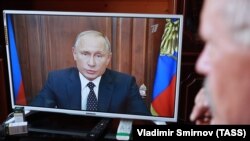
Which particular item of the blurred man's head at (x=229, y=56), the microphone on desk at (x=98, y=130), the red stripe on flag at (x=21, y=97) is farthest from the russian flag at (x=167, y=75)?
the blurred man's head at (x=229, y=56)

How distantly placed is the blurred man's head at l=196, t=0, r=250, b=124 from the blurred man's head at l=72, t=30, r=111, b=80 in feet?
3.78

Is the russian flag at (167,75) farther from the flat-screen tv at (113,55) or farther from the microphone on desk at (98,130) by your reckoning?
the microphone on desk at (98,130)

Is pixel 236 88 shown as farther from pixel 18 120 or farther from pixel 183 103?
pixel 183 103

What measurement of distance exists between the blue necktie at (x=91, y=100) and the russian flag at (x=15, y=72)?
445mm

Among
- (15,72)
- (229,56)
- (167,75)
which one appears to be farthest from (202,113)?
(15,72)

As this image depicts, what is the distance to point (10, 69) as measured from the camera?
1.64 m

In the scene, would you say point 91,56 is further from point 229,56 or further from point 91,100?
point 229,56

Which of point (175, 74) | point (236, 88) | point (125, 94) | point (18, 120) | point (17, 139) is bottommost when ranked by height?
point (17, 139)

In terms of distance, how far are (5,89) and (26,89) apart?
1.60 ft

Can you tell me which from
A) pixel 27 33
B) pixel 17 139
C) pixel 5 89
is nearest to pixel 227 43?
pixel 27 33

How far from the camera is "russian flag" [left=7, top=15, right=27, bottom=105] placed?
159 centimetres

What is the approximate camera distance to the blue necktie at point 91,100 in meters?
1.56

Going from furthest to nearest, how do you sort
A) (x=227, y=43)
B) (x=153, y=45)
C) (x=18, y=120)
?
(x=18, y=120) < (x=153, y=45) < (x=227, y=43)

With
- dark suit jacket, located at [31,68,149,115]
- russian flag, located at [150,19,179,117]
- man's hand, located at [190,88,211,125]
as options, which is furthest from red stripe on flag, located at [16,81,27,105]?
man's hand, located at [190,88,211,125]
